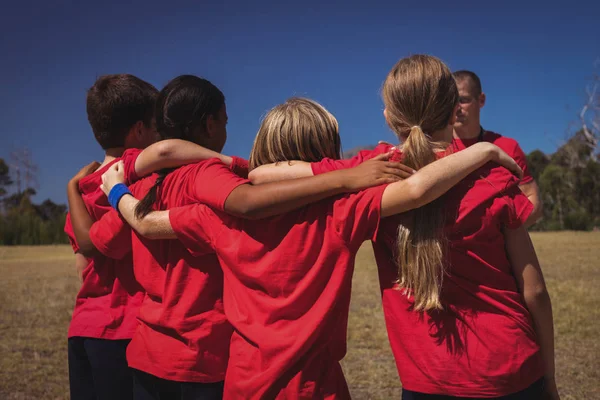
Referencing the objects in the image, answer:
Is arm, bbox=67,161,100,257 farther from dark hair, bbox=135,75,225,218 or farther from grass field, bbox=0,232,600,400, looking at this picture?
grass field, bbox=0,232,600,400

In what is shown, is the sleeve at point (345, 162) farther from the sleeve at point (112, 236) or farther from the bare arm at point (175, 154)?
the sleeve at point (112, 236)

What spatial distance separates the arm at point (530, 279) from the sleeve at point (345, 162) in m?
0.46

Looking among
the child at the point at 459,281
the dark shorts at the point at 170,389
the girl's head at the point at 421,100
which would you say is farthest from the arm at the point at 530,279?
the dark shorts at the point at 170,389

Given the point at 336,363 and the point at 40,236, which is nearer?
the point at 336,363

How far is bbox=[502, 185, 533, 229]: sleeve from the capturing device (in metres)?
1.64

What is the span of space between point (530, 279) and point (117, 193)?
149 centimetres

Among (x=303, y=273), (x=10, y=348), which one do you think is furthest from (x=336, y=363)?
(x=10, y=348)

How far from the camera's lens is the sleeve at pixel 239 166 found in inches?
81.5

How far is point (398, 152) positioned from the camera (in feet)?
5.74

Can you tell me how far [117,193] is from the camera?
2.14 meters

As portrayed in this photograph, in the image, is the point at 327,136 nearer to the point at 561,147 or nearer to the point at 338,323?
the point at 338,323

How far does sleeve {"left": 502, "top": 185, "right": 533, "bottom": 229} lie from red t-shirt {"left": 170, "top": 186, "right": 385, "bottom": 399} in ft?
1.25

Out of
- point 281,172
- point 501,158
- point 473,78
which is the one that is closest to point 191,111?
point 281,172

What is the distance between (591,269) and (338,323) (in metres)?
12.9
